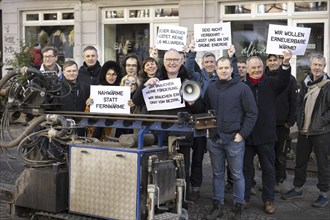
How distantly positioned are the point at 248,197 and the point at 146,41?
29.9 ft

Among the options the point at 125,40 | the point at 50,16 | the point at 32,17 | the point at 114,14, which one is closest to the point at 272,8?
the point at 125,40

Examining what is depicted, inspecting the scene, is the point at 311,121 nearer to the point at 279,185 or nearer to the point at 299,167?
the point at 299,167

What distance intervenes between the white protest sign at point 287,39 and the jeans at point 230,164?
145 cm

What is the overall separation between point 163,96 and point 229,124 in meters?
0.90

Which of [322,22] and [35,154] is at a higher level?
[322,22]

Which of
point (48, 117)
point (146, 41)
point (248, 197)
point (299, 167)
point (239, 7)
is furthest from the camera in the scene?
point (146, 41)

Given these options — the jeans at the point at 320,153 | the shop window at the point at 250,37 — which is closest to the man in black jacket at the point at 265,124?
the jeans at the point at 320,153

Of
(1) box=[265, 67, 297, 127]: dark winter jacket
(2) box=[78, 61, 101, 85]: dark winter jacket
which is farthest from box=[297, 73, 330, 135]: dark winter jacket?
(2) box=[78, 61, 101, 85]: dark winter jacket

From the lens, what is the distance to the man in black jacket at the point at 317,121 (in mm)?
7293

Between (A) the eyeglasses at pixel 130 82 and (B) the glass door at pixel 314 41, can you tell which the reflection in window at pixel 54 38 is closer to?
(B) the glass door at pixel 314 41

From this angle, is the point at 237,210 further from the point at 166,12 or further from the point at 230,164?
the point at 166,12

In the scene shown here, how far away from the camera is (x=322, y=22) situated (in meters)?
13.0

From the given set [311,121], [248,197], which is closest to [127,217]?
[248,197]

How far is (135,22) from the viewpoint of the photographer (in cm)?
1566
